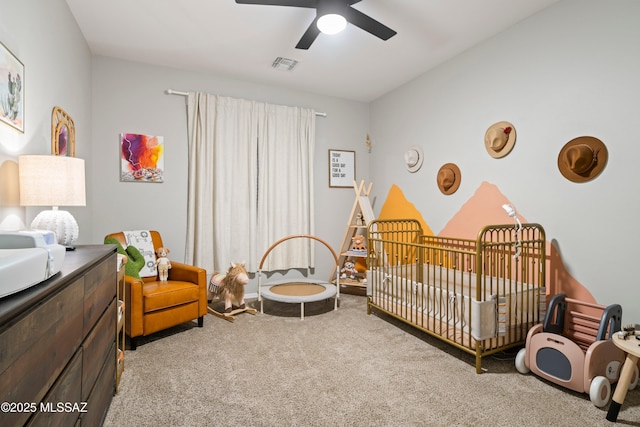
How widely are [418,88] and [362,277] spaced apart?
2.35 m

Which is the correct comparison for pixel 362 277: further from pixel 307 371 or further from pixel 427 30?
pixel 427 30

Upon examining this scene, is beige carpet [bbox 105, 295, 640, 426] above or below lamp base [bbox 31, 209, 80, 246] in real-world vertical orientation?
below

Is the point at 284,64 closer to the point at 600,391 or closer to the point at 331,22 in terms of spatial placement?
the point at 331,22

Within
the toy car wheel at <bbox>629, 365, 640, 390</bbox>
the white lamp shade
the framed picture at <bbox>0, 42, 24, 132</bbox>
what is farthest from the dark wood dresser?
the toy car wheel at <bbox>629, 365, 640, 390</bbox>

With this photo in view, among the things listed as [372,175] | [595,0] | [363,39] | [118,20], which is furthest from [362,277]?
[118,20]

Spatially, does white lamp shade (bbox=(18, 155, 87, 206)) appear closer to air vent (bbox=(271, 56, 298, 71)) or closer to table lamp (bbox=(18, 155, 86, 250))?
table lamp (bbox=(18, 155, 86, 250))

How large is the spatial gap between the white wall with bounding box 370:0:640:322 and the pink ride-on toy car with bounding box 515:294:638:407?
195 millimetres

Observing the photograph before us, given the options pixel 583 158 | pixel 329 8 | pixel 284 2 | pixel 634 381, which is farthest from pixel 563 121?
pixel 284 2

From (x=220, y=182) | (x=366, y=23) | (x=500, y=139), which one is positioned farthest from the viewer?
(x=220, y=182)

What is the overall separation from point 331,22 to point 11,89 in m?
1.76

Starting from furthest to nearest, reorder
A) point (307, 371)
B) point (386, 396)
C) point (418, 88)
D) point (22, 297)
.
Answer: point (418, 88), point (307, 371), point (386, 396), point (22, 297)

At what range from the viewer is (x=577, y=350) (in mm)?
1867

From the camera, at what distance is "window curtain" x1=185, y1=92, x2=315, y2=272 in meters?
3.57

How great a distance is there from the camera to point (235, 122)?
376 centimetres
